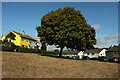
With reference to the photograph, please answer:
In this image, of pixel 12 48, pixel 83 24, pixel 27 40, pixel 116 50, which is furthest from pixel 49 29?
pixel 116 50

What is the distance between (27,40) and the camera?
172 feet

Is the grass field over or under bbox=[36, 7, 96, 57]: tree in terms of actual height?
under

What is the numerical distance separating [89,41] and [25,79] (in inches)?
809

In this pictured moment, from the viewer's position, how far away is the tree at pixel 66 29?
23844 millimetres

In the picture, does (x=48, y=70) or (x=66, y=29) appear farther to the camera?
(x=66, y=29)

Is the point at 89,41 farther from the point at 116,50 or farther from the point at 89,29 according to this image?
the point at 116,50

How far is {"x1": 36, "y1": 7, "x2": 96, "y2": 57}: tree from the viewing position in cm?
2384

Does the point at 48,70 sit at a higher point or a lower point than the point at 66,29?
lower

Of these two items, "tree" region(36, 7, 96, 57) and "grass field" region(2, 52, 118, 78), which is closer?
"grass field" region(2, 52, 118, 78)

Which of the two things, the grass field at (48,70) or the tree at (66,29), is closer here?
the grass field at (48,70)

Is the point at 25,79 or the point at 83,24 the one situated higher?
the point at 83,24

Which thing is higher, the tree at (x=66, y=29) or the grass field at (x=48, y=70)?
the tree at (x=66, y=29)

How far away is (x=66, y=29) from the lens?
23672mm

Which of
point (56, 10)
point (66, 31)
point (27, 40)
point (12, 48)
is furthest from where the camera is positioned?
point (27, 40)
